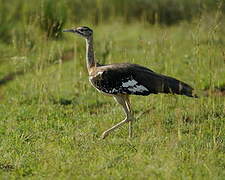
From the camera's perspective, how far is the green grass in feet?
17.1

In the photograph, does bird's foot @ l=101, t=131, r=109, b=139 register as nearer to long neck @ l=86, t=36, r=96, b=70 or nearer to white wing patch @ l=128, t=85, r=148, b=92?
white wing patch @ l=128, t=85, r=148, b=92

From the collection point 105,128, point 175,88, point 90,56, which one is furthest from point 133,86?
point 90,56

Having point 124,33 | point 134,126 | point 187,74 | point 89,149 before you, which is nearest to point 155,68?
point 187,74

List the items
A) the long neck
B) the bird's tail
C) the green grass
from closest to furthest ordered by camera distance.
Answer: the green grass < the bird's tail < the long neck

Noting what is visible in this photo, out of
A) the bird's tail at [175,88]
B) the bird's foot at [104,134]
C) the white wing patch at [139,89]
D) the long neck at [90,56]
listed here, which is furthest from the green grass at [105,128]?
the long neck at [90,56]

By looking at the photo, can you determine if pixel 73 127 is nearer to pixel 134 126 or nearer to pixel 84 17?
pixel 134 126

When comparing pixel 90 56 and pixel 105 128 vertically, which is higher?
pixel 90 56

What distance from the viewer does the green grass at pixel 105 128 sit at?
5223mm

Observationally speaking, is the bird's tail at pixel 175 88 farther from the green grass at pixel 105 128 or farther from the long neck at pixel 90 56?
the long neck at pixel 90 56

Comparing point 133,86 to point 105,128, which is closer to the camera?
point 133,86

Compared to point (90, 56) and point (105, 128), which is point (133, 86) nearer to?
point (105, 128)

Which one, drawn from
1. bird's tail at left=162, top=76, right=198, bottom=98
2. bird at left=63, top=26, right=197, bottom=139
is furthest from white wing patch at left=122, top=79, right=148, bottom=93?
bird's tail at left=162, top=76, right=198, bottom=98

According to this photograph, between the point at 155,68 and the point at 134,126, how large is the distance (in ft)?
6.46

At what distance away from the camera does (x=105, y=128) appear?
265 inches
